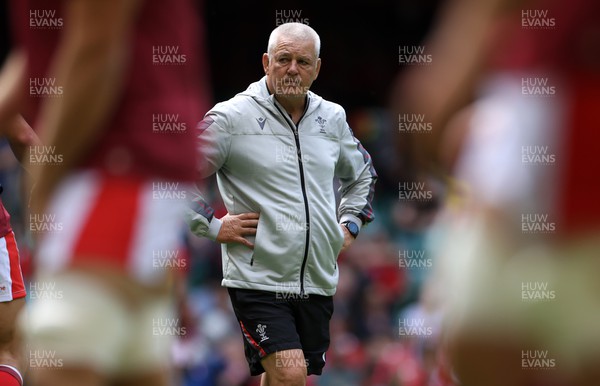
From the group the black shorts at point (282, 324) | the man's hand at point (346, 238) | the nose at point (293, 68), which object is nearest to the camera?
the black shorts at point (282, 324)

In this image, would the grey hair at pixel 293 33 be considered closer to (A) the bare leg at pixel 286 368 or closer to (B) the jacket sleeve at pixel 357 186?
(B) the jacket sleeve at pixel 357 186

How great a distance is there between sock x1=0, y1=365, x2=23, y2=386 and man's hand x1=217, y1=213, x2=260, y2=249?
4.38ft

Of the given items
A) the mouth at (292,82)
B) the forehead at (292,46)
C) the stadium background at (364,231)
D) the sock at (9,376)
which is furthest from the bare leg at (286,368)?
the stadium background at (364,231)

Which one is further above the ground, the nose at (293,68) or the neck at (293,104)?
the nose at (293,68)

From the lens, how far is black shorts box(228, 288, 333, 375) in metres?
6.45

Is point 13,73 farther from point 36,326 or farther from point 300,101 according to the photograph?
point 300,101

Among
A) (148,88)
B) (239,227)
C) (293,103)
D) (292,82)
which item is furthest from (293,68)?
(148,88)

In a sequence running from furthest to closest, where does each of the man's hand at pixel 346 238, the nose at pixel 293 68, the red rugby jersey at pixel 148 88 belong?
the man's hand at pixel 346 238 < the nose at pixel 293 68 < the red rugby jersey at pixel 148 88

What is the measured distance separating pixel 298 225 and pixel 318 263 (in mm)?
260

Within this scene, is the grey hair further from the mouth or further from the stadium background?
the stadium background

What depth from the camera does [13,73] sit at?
3775 mm

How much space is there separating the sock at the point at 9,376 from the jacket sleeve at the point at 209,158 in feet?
4.23

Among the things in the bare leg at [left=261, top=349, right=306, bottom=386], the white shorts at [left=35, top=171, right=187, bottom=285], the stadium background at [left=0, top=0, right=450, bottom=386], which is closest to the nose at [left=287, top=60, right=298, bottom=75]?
the bare leg at [left=261, top=349, right=306, bottom=386]

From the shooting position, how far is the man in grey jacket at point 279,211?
6.50 metres
